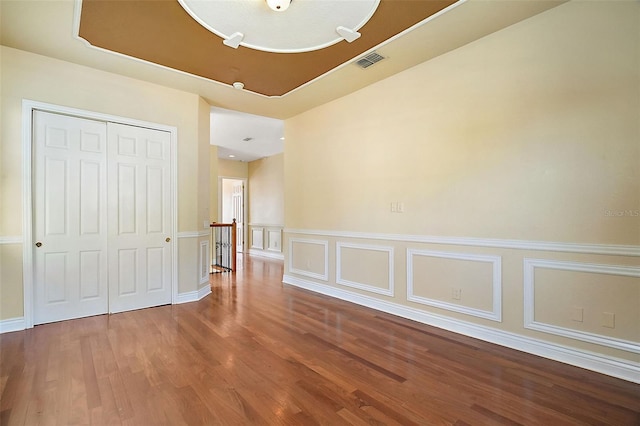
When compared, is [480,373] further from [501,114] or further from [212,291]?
[212,291]

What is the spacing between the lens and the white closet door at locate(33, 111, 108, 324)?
11.0ft

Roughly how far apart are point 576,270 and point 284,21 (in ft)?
10.9

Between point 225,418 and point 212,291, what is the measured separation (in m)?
3.28

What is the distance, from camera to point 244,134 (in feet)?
21.8

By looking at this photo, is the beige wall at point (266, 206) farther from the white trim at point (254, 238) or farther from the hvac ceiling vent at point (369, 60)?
the hvac ceiling vent at point (369, 60)

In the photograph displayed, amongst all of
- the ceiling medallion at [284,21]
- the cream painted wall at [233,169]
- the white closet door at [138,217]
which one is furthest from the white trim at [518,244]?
the cream painted wall at [233,169]

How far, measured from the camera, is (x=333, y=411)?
188 cm

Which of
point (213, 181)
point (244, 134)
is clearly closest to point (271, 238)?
point (213, 181)

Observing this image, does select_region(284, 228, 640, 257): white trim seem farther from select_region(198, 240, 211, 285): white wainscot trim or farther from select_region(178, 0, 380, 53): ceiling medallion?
select_region(198, 240, 211, 285): white wainscot trim

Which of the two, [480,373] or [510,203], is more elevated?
[510,203]

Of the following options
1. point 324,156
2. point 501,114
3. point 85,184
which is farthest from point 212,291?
point 501,114

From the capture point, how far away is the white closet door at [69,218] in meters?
3.35

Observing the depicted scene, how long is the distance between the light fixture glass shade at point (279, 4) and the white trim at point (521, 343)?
3.39 m

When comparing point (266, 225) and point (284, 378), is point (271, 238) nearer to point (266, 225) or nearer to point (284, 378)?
point (266, 225)
